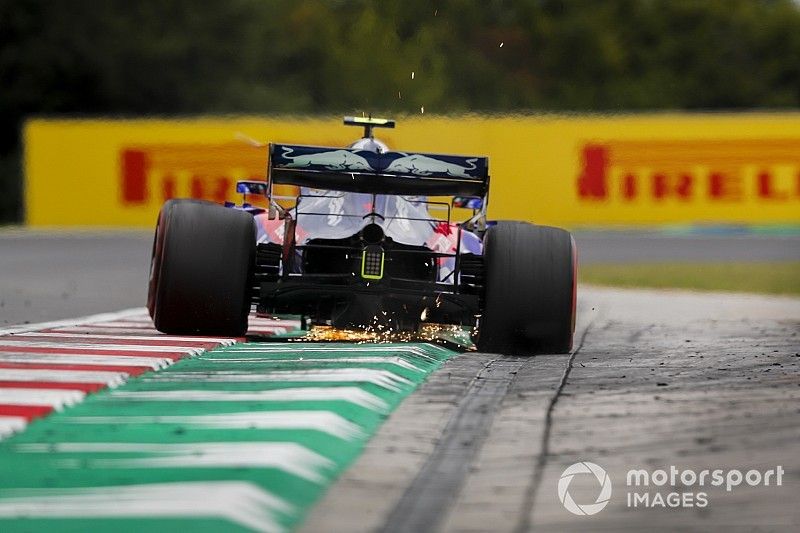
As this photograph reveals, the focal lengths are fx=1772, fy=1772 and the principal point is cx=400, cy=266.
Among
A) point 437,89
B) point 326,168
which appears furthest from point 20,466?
point 437,89

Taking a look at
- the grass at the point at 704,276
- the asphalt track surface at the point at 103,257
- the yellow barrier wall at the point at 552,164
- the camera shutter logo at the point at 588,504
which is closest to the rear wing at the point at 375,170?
the asphalt track surface at the point at 103,257

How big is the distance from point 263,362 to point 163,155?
27135 millimetres

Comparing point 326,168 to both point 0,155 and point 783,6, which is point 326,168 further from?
point 783,6

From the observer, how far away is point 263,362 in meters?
9.86

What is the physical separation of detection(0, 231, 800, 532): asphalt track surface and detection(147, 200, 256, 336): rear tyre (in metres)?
1.56

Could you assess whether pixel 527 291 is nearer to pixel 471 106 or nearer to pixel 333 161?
pixel 333 161

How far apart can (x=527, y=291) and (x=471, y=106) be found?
51.8 meters

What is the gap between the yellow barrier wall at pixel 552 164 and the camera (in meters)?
35.1

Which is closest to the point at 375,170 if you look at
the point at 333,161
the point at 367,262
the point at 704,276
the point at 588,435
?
the point at 333,161

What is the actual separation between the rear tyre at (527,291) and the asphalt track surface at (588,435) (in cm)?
19

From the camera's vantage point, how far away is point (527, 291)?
11.1 m

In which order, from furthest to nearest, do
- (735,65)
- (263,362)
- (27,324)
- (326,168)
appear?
(735,65) → (27,324) → (326,168) → (263,362)

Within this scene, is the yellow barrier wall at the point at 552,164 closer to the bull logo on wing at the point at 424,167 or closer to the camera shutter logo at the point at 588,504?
the bull logo on wing at the point at 424,167

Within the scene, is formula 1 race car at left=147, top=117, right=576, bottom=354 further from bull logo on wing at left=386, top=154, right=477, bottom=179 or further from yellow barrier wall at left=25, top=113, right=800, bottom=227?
yellow barrier wall at left=25, top=113, right=800, bottom=227
